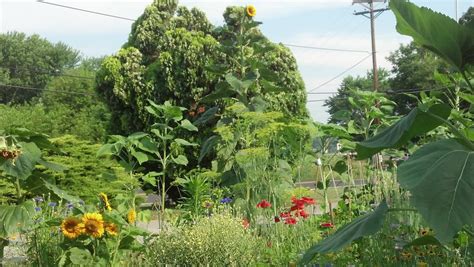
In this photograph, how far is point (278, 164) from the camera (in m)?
5.43

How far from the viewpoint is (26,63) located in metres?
56.5

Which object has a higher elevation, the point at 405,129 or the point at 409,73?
the point at 409,73

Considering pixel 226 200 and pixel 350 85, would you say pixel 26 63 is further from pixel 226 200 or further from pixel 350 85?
pixel 226 200

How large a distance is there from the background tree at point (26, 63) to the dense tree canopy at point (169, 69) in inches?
1721

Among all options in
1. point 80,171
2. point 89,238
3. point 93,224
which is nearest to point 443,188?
point 93,224

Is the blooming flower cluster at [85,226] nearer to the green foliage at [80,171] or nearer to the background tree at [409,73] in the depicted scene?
the green foliage at [80,171]

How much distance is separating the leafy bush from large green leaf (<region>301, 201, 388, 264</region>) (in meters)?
2.19

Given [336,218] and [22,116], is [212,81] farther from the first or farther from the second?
[22,116]

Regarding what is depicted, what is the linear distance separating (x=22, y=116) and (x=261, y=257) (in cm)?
3342

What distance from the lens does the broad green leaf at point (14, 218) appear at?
3.85 metres

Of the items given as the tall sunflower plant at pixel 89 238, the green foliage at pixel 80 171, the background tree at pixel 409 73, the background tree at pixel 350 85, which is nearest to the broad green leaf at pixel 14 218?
the tall sunflower plant at pixel 89 238

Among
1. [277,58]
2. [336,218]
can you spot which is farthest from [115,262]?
[277,58]

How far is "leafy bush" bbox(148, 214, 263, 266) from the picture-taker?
406 cm

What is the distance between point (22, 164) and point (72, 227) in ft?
1.76
